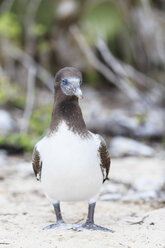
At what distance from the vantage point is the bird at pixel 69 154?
3920mm

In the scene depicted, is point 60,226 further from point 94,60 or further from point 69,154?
point 94,60

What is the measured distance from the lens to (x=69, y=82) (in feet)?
13.0

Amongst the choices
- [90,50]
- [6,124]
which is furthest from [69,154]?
[90,50]

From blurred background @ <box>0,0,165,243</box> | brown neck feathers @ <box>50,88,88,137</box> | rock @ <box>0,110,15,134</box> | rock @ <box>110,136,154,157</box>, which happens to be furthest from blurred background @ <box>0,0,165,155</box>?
brown neck feathers @ <box>50,88,88,137</box>

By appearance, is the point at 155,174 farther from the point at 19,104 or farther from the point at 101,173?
the point at 19,104

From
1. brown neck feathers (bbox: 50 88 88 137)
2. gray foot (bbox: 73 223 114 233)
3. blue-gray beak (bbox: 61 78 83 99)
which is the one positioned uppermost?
blue-gray beak (bbox: 61 78 83 99)

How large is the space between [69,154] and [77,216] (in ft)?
4.20

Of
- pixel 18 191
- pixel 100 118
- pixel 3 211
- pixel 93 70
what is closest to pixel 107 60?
pixel 93 70

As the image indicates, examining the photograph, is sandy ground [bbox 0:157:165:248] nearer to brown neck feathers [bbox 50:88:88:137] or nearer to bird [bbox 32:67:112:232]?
bird [bbox 32:67:112:232]

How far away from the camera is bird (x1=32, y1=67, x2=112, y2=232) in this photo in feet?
12.9

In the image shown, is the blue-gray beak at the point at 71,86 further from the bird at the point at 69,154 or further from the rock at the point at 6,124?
the rock at the point at 6,124

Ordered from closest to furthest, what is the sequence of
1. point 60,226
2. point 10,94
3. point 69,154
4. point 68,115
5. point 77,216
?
point 69,154 < point 68,115 < point 60,226 < point 77,216 < point 10,94

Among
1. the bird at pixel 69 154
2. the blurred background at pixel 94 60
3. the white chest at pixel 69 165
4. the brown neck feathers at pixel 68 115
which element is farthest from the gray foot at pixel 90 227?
the blurred background at pixel 94 60

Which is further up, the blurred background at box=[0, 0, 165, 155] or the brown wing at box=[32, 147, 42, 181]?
the blurred background at box=[0, 0, 165, 155]
